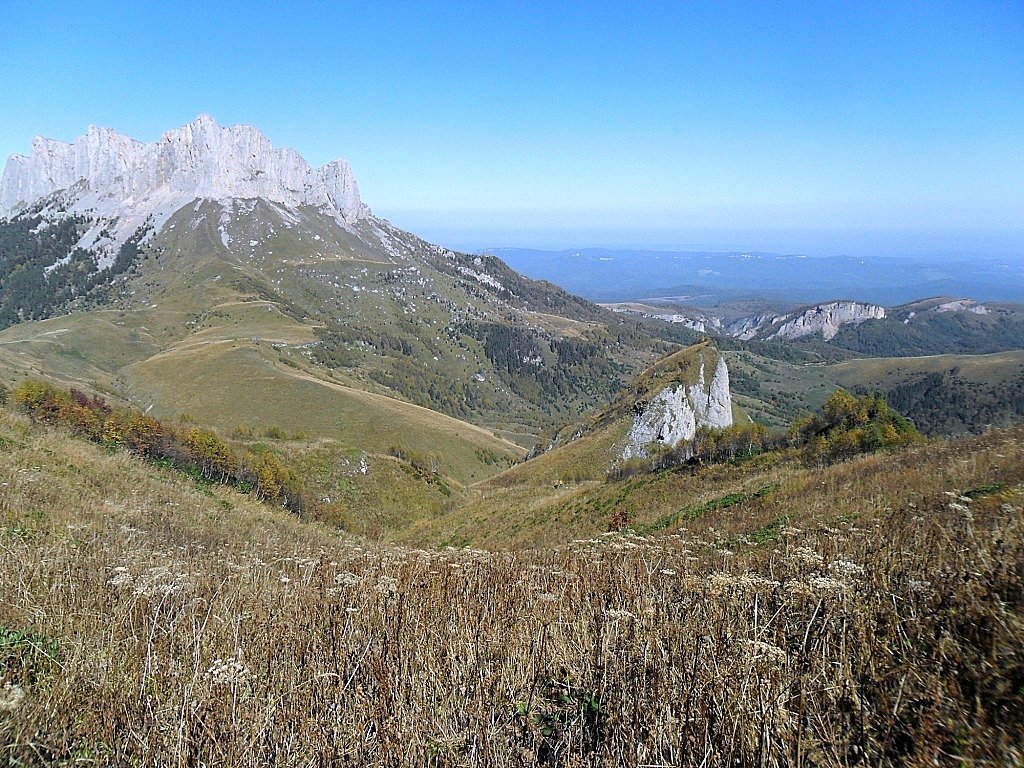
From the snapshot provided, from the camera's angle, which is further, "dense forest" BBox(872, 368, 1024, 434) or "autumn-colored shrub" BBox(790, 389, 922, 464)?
"dense forest" BBox(872, 368, 1024, 434)

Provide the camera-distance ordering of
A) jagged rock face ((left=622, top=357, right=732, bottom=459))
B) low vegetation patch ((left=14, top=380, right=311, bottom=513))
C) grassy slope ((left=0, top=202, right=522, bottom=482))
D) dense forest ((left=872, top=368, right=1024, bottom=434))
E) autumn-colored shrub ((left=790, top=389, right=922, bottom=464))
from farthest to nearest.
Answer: dense forest ((left=872, top=368, right=1024, bottom=434)) < grassy slope ((left=0, top=202, right=522, bottom=482)) < jagged rock face ((left=622, top=357, right=732, bottom=459)) < low vegetation patch ((left=14, top=380, right=311, bottom=513)) < autumn-colored shrub ((left=790, top=389, right=922, bottom=464))

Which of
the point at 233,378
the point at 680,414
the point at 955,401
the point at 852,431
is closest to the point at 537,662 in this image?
the point at 852,431

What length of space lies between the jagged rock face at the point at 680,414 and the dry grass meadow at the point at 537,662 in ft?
135

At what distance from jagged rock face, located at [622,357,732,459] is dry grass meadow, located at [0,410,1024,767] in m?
41.2

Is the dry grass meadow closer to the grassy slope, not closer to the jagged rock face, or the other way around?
the jagged rock face

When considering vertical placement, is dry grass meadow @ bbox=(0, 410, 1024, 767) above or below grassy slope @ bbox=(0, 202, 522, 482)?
above

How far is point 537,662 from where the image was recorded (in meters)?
3.24

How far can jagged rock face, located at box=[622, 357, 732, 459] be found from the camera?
5069 cm

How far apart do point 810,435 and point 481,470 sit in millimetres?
59715

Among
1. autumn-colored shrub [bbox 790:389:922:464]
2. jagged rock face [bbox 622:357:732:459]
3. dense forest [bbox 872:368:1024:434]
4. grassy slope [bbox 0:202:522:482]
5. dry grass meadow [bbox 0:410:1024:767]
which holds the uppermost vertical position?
dry grass meadow [bbox 0:410:1024:767]

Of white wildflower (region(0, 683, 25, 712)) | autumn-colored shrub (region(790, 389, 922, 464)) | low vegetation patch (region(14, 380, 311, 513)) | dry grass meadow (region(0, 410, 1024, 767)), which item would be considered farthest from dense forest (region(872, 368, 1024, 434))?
white wildflower (region(0, 683, 25, 712))

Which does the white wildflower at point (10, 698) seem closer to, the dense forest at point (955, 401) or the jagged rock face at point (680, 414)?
the jagged rock face at point (680, 414)

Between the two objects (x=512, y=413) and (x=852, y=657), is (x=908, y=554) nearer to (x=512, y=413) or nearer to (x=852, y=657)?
(x=852, y=657)

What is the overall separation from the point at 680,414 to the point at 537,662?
57.0 metres
